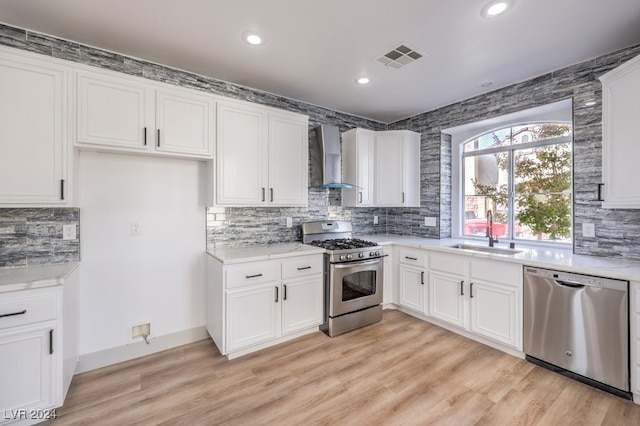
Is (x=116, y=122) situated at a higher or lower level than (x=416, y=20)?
lower

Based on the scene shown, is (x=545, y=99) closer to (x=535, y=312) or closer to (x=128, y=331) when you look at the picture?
(x=535, y=312)

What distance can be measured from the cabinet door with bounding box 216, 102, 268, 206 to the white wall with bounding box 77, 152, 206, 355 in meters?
0.33

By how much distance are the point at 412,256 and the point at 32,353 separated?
Answer: 337 centimetres

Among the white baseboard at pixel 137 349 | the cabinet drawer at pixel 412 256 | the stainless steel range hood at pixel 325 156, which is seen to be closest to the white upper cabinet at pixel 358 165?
the stainless steel range hood at pixel 325 156

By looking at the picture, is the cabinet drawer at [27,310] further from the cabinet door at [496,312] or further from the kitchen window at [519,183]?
the kitchen window at [519,183]

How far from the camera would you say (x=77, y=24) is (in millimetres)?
2020

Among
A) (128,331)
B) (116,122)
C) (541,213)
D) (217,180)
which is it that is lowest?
(128,331)

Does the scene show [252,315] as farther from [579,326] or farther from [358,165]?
[579,326]

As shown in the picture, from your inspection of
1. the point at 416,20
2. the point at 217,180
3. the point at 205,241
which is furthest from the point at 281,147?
the point at 416,20

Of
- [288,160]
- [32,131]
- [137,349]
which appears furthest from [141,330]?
[288,160]

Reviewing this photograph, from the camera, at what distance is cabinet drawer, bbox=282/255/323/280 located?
108 inches

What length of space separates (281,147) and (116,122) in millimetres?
1467

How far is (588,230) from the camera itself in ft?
8.38

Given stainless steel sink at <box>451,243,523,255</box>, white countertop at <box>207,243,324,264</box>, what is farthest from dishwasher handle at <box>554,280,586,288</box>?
white countertop at <box>207,243,324,264</box>
